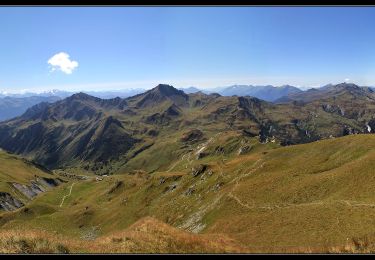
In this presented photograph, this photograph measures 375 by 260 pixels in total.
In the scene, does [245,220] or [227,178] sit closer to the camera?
[245,220]

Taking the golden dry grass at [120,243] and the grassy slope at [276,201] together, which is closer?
the golden dry grass at [120,243]

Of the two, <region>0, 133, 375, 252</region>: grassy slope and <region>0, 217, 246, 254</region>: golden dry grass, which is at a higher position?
<region>0, 217, 246, 254</region>: golden dry grass

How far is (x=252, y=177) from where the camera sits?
9112 centimetres

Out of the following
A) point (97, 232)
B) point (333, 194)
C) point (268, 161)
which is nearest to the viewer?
point (333, 194)

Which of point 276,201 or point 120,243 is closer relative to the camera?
point 120,243

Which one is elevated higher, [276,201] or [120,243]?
[120,243]

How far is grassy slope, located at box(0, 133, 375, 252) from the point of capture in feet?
143

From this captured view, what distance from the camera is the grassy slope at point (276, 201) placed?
143 feet

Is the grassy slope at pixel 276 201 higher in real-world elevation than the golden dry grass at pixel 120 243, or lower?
lower

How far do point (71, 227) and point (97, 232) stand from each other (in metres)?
21.3

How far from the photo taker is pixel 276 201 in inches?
2569
